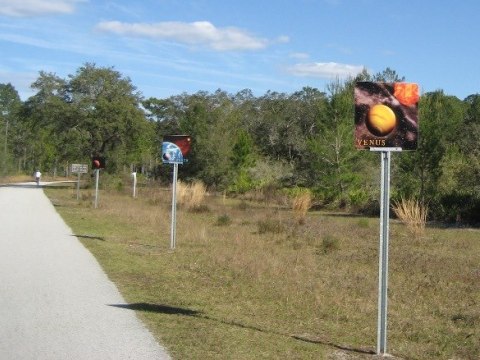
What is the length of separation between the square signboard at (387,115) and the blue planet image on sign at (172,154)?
33.1ft

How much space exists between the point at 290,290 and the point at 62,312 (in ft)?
12.7

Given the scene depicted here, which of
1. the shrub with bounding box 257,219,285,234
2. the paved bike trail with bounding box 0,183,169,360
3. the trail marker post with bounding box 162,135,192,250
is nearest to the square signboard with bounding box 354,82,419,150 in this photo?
the paved bike trail with bounding box 0,183,169,360

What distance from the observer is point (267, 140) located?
79.4 meters

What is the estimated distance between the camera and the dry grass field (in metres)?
7.43

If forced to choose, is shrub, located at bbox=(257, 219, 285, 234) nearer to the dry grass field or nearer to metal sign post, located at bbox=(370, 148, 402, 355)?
the dry grass field

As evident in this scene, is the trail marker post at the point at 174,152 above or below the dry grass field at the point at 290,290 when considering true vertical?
above

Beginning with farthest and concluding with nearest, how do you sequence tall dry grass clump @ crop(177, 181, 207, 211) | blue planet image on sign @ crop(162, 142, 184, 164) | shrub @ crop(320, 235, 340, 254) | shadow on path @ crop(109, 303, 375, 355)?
tall dry grass clump @ crop(177, 181, 207, 211) < shrub @ crop(320, 235, 340, 254) < blue planet image on sign @ crop(162, 142, 184, 164) < shadow on path @ crop(109, 303, 375, 355)

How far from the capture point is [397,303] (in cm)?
1017

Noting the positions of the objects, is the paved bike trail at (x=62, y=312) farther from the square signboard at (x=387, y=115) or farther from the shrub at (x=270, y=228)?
the shrub at (x=270, y=228)

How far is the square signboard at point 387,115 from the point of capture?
22.1 feet

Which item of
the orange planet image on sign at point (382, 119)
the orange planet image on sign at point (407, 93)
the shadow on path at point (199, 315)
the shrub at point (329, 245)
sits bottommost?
the shadow on path at point (199, 315)

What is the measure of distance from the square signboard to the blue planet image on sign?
10.1m

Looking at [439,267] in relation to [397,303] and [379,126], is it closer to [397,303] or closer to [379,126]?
[397,303]

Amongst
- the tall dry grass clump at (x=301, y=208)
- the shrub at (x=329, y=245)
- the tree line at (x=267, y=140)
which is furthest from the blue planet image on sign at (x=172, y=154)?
the tree line at (x=267, y=140)
